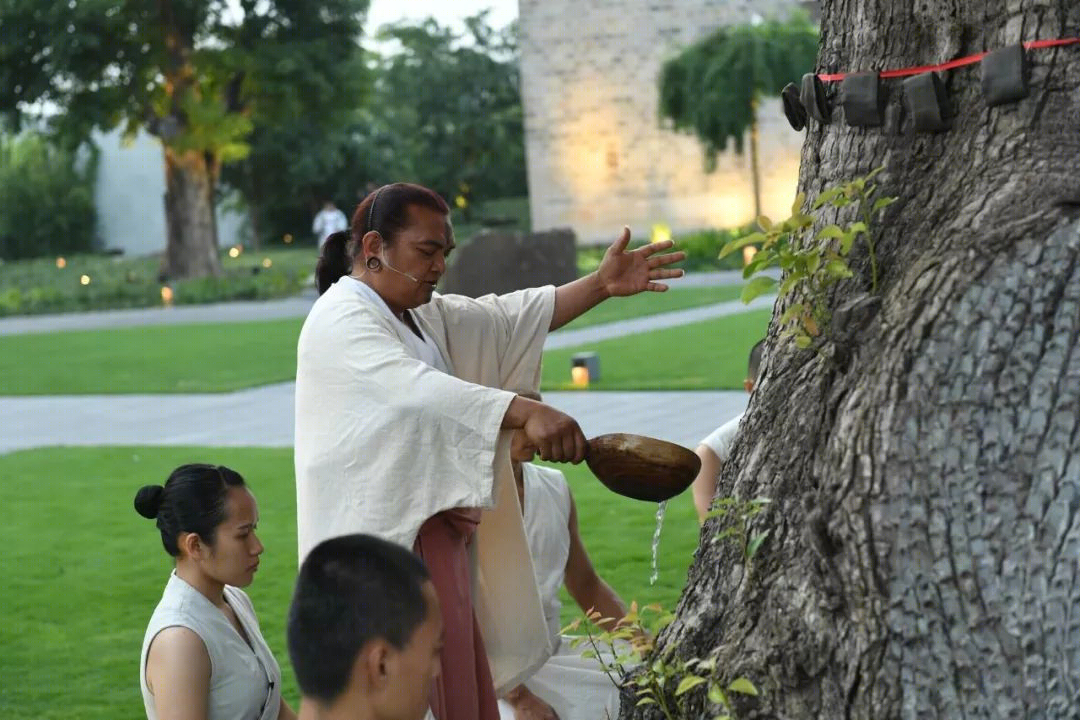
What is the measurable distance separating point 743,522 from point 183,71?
2971cm

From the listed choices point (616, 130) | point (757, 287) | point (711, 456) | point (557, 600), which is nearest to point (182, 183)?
point (616, 130)

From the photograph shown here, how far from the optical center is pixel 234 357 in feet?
56.5

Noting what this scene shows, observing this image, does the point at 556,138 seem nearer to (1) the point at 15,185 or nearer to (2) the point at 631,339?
(1) the point at 15,185

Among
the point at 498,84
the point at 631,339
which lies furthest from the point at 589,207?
the point at 631,339

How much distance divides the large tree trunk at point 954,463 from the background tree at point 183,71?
1126 inches

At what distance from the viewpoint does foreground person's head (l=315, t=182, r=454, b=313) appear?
11.3 ft

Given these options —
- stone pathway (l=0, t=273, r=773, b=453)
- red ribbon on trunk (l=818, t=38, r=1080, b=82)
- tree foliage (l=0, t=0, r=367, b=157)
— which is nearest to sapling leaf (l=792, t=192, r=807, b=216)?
red ribbon on trunk (l=818, t=38, r=1080, b=82)

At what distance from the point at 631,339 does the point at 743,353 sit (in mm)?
2228

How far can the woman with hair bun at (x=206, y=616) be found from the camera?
347 cm

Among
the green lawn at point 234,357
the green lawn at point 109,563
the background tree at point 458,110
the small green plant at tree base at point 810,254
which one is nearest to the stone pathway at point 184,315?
the green lawn at point 234,357

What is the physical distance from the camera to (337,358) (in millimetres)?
3297

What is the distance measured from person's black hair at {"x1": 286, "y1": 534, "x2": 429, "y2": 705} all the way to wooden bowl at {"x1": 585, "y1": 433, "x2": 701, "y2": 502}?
0.91 meters

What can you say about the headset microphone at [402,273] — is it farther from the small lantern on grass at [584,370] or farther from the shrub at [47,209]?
the shrub at [47,209]

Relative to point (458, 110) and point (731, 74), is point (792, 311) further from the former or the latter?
point (458, 110)
